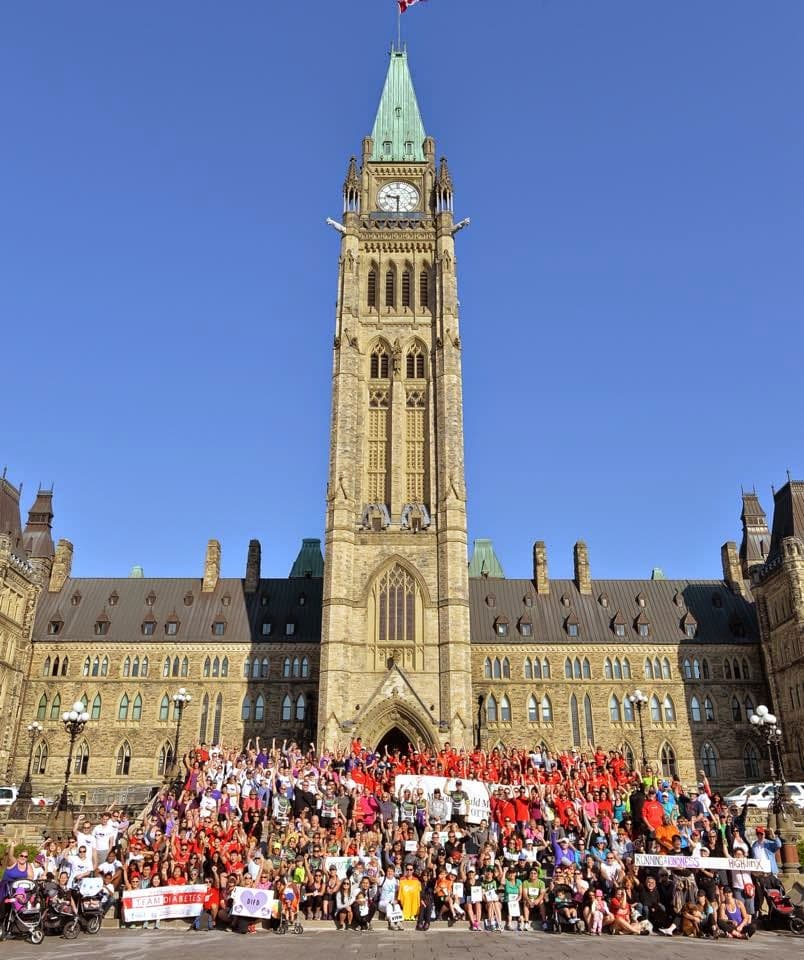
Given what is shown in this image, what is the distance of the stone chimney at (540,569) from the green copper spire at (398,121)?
27837mm

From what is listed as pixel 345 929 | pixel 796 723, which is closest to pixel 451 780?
pixel 345 929

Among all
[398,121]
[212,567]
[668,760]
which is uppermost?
[398,121]

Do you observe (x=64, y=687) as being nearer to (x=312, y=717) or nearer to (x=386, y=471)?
(x=312, y=717)

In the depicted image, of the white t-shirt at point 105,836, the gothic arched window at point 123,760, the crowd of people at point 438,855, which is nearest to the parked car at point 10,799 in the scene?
the crowd of people at point 438,855

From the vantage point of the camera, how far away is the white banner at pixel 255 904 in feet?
50.5

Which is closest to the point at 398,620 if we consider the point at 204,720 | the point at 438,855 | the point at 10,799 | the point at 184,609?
the point at 204,720

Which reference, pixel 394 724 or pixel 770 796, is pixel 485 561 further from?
pixel 770 796

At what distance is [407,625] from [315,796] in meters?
22.1

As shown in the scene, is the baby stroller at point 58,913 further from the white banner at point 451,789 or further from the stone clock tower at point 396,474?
the stone clock tower at point 396,474

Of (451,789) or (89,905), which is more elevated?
(451,789)

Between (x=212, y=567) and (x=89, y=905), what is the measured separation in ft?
139

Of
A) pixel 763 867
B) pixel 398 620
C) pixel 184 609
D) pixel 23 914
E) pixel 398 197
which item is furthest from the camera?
pixel 398 197

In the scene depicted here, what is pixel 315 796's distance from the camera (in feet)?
70.6

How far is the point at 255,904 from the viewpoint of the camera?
15422 millimetres
